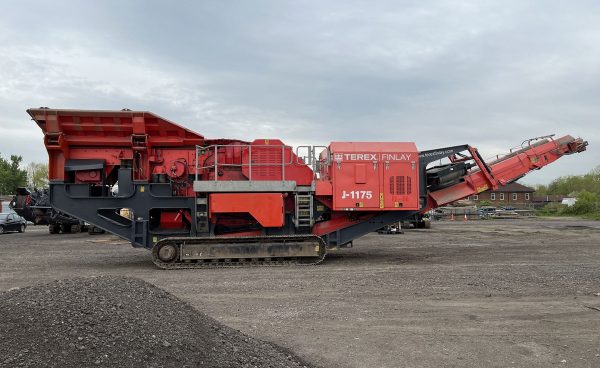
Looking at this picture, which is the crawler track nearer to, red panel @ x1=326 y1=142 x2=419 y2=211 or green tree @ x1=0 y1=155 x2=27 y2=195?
red panel @ x1=326 y1=142 x2=419 y2=211

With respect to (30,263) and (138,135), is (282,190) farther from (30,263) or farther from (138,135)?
(30,263)

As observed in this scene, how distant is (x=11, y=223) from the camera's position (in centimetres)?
2969

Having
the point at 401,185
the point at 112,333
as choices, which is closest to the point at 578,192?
the point at 401,185

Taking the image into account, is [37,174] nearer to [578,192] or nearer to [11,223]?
[11,223]

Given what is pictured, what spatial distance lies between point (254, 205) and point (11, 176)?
8122 cm

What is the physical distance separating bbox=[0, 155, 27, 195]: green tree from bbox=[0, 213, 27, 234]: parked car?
54.7 metres

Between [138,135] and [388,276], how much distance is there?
7406mm

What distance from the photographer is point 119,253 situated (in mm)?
16469

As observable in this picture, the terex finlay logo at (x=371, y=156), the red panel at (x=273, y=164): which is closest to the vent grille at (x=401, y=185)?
the terex finlay logo at (x=371, y=156)

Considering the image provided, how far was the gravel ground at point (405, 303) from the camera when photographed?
551 cm

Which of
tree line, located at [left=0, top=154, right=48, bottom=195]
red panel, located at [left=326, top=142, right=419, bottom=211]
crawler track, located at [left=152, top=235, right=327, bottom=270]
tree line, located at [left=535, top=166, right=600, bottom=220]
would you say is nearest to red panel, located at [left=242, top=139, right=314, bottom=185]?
red panel, located at [left=326, top=142, right=419, bottom=211]

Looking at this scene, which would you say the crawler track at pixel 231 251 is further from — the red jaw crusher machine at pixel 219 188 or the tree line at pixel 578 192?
the tree line at pixel 578 192

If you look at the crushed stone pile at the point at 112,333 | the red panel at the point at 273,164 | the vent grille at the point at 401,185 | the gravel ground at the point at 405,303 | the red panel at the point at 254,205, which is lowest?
the gravel ground at the point at 405,303

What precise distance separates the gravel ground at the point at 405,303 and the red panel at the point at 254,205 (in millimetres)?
1342
